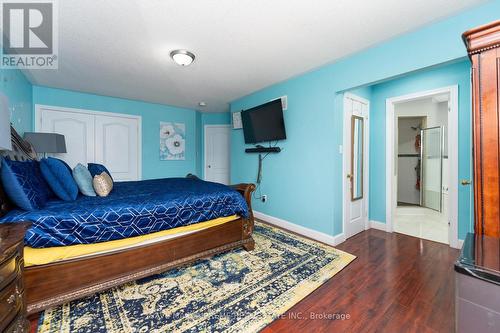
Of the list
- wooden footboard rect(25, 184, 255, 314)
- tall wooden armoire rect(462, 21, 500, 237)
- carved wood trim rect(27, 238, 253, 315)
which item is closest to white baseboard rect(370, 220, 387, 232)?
wooden footboard rect(25, 184, 255, 314)

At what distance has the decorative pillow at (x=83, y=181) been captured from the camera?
216cm

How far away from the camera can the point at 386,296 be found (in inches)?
68.4

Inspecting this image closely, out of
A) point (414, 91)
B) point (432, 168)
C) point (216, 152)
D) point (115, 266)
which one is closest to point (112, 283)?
point (115, 266)

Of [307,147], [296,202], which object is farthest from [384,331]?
[307,147]

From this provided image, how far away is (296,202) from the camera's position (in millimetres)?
3254

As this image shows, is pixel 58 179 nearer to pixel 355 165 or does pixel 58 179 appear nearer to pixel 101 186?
pixel 101 186

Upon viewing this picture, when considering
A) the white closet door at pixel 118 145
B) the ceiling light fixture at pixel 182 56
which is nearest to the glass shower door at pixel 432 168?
the ceiling light fixture at pixel 182 56

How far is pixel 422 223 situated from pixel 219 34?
171 inches

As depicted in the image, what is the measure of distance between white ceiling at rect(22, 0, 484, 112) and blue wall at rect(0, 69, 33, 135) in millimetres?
265

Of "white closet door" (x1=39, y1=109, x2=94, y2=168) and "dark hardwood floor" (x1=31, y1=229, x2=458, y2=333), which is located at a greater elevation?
"white closet door" (x1=39, y1=109, x2=94, y2=168)

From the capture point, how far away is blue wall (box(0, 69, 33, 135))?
2232 mm

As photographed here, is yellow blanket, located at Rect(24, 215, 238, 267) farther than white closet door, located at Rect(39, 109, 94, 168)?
A: No

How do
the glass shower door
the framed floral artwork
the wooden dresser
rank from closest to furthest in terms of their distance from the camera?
the wooden dresser, the glass shower door, the framed floral artwork

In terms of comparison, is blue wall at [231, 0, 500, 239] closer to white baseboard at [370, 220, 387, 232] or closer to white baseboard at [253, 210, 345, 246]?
white baseboard at [253, 210, 345, 246]
